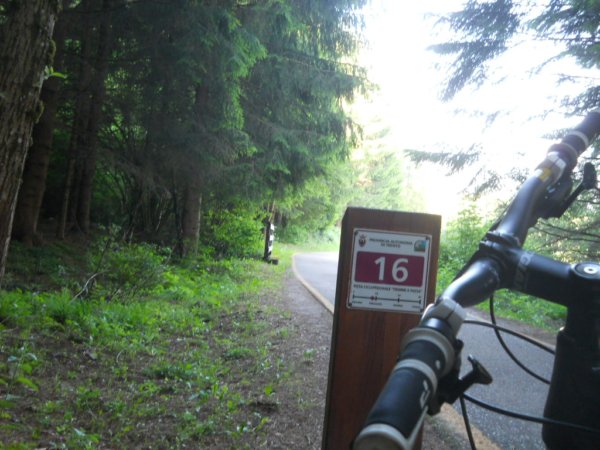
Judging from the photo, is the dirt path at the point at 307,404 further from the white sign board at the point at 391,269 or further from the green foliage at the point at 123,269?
the green foliage at the point at 123,269

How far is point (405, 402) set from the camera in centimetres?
71

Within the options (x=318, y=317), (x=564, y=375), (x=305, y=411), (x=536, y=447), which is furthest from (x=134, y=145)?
(x=564, y=375)

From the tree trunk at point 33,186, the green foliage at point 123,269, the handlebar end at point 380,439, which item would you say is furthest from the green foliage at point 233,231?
the handlebar end at point 380,439

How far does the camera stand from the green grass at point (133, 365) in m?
3.57

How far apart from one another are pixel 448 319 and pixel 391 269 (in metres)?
1.33

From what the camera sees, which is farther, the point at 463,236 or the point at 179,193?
the point at 463,236

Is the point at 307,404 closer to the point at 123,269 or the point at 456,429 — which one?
the point at 456,429

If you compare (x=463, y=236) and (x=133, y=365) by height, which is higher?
(x=463, y=236)

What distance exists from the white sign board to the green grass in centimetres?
191

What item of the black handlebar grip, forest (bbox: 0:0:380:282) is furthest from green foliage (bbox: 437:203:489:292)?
the black handlebar grip

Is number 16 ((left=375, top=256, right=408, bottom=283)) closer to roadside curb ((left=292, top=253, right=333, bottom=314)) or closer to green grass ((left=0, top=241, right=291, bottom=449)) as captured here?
green grass ((left=0, top=241, right=291, bottom=449))

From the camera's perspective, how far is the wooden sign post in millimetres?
2174

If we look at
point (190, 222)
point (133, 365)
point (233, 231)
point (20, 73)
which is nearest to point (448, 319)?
point (20, 73)

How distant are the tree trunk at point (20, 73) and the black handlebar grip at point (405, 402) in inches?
153
